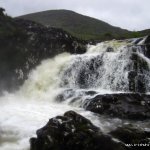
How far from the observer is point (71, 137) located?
51.4ft

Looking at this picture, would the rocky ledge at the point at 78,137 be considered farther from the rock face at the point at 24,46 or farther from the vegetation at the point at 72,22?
the vegetation at the point at 72,22

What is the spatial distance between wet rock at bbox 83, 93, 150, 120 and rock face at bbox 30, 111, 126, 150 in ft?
26.9

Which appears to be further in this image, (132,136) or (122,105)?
(122,105)

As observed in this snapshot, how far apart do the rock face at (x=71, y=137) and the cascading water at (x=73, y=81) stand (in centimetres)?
767

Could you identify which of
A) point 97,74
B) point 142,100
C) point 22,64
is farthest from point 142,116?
point 22,64

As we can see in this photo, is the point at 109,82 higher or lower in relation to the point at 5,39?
lower

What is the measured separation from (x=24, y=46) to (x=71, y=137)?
71.5 feet

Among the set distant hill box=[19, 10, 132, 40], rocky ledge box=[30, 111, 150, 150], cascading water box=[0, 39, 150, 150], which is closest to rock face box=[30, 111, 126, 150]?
rocky ledge box=[30, 111, 150, 150]

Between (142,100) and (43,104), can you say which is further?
(43,104)

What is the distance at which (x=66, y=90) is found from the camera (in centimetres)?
3141

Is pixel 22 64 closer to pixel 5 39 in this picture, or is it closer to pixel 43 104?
pixel 5 39

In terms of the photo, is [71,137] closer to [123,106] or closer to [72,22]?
[123,106]

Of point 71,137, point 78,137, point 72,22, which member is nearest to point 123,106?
point 71,137

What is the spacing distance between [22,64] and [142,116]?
14.8 meters
